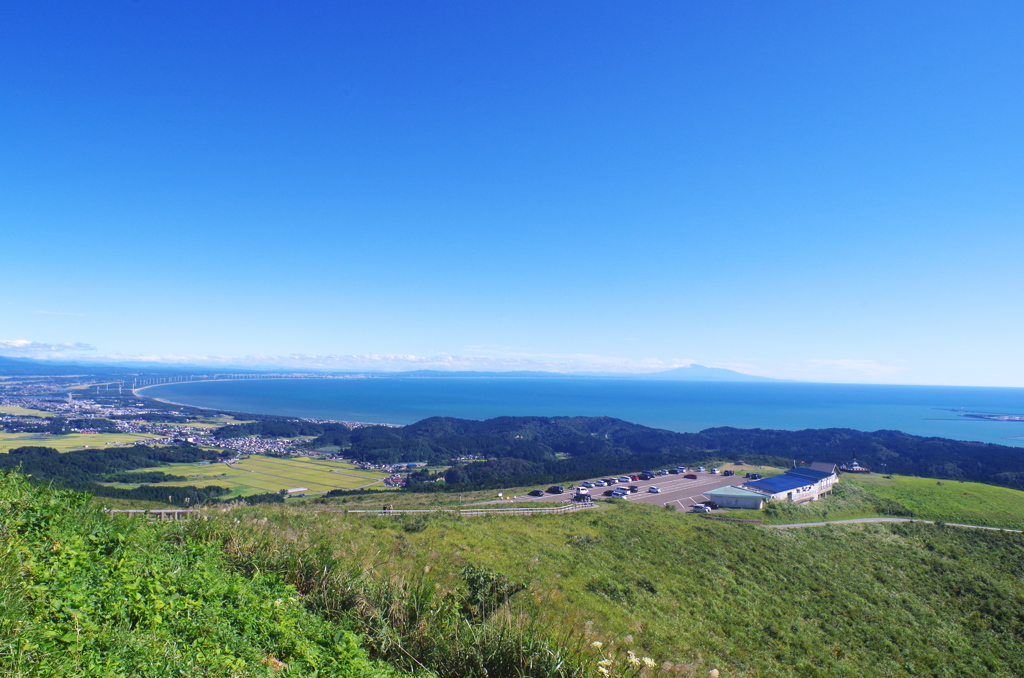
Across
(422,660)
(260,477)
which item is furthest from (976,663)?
(260,477)

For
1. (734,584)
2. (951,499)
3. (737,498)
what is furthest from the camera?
(951,499)

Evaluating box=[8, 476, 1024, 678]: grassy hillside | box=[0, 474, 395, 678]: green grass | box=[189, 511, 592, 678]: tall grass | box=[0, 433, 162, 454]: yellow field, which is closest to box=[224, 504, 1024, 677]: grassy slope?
box=[8, 476, 1024, 678]: grassy hillside

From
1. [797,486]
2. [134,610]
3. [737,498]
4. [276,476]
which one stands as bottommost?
[276,476]

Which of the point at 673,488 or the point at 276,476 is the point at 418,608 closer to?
the point at 673,488

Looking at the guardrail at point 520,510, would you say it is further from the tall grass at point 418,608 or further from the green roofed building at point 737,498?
the tall grass at point 418,608

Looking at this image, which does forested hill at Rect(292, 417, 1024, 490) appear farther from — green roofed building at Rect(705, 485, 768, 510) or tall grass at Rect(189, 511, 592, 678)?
tall grass at Rect(189, 511, 592, 678)

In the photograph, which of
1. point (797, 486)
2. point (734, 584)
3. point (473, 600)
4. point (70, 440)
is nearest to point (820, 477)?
point (797, 486)
